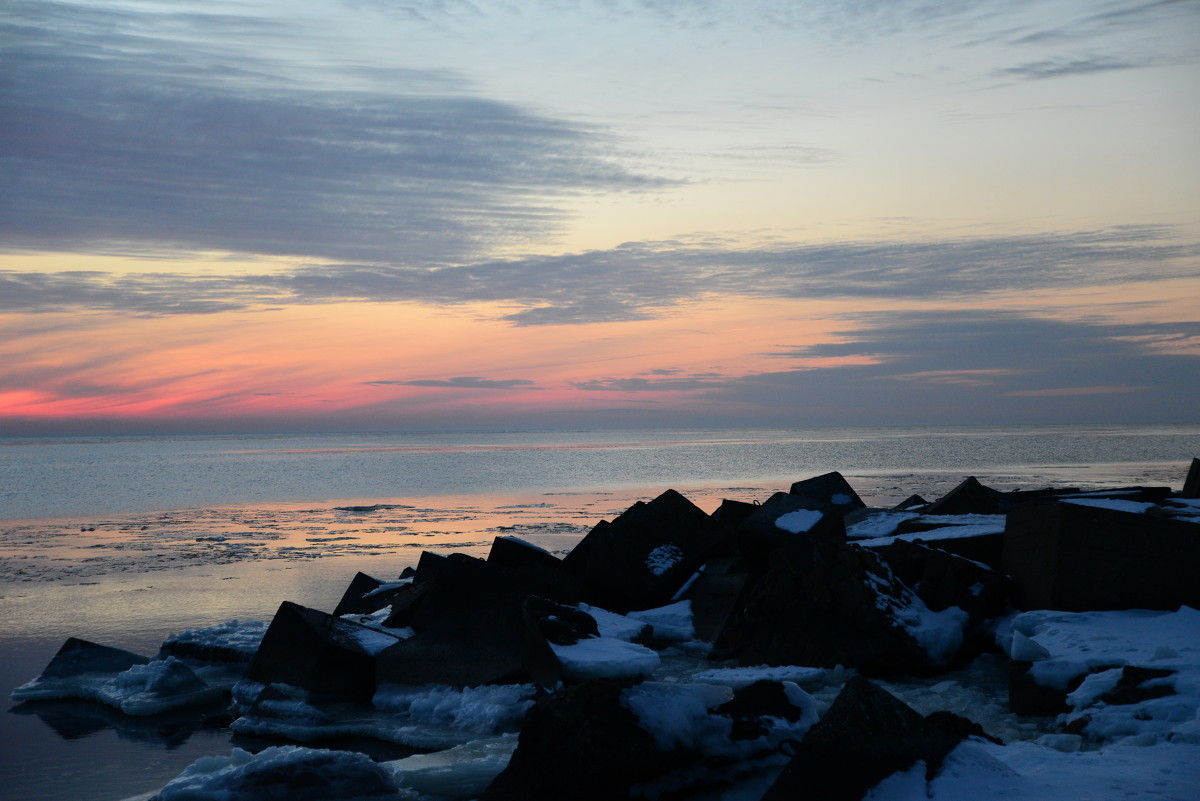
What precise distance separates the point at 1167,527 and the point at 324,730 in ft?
20.6

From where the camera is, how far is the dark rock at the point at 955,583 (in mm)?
7543

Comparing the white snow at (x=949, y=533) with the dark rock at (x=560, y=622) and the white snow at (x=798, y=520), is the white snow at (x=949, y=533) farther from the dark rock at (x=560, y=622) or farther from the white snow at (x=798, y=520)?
the dark rock at (x=560, y=622)

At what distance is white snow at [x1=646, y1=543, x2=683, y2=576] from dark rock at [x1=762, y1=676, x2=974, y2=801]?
19.0ft

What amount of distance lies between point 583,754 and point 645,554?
232 inches

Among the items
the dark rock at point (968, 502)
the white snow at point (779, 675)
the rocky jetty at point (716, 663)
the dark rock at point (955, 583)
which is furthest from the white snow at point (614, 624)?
the dark rock at point (968, 502)

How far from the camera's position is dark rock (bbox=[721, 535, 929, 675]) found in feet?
23.2

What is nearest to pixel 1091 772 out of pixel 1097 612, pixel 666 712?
pixel 666 712

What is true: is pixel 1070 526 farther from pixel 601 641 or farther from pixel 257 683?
pixel 257 683

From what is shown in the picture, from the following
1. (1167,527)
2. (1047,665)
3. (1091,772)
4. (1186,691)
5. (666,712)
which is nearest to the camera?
(1091,772)

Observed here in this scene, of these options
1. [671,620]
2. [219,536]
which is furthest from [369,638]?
[219,536]

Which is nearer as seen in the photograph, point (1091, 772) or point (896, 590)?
point (1091, 772)

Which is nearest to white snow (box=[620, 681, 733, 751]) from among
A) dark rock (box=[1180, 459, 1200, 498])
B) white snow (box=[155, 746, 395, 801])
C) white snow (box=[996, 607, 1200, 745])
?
white snow (box=[155, 746, 395, 801])

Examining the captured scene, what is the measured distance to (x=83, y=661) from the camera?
24.1 ft

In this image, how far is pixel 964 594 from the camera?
7.59 m
